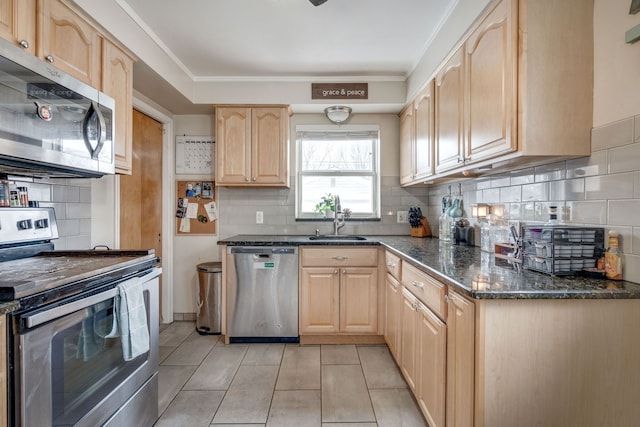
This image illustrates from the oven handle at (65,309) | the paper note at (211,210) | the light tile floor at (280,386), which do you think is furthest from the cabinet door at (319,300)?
the oven handle at (65,309)

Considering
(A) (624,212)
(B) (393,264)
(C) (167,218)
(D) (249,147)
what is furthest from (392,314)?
(C) (167,218)

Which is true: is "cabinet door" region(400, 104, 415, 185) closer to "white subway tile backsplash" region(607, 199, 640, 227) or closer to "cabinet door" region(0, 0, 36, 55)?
"white subway tile backsplash" region(607, 199, 640, 227)

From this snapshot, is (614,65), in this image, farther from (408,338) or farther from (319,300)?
(319,300)

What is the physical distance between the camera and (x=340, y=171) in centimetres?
336

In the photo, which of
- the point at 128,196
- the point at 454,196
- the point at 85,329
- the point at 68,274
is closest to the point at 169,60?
the point at 128,196

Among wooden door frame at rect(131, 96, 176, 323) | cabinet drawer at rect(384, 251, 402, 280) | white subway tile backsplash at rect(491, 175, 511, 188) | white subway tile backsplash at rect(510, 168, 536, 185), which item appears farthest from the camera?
wooden door frame at rect(131, 96, 176, 323)

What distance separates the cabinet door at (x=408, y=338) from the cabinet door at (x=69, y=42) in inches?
88.0

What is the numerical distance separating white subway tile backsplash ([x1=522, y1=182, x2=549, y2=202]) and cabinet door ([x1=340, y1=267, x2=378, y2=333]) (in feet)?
4.25

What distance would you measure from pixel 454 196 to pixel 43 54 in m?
2.81

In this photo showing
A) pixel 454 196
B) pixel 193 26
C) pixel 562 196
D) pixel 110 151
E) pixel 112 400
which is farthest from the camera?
pixel 454 196

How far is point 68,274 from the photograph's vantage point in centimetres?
118

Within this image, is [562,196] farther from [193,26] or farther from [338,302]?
[193,26]

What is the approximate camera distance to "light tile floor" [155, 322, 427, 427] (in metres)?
1.75

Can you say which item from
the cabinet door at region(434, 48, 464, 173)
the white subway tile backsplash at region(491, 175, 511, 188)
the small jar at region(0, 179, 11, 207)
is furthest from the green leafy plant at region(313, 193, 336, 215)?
the small jar at region(0, 179, 11, 207)
